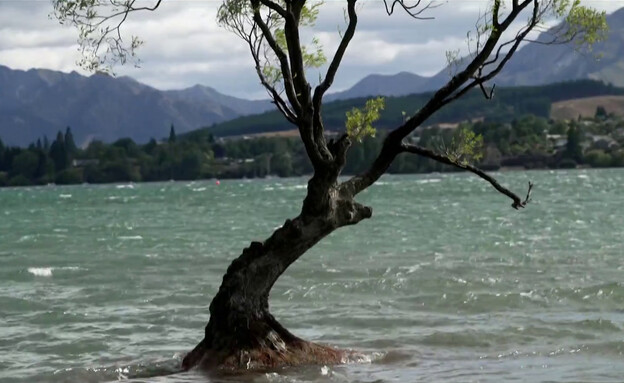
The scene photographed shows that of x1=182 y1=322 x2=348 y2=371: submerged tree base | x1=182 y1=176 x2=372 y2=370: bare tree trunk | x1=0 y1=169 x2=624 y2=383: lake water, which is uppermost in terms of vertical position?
x1=182 y1=176 x2=372 y2=370: bare tree trunk

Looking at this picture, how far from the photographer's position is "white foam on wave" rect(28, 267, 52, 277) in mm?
34125

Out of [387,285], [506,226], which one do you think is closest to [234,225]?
[506,226]

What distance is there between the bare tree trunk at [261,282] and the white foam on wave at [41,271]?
19512mm

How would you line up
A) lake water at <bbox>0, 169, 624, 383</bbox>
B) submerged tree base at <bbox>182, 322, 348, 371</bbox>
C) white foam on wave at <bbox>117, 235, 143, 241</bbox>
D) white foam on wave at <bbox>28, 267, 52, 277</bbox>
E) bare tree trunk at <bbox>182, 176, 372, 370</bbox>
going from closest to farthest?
bare tree trunk at <bbox>182, 176, 372, 370</bbox>
submerged tree base at <bbox>182, 322, 348, 371</bbox>
lake water at <bbox>0, 169, 624, 383</bbox>
white foam on wave at <bbox>28, 267, 52, 277</bbox>
white foam on wave at <bbox>117, 235, 143, 241</bbox>

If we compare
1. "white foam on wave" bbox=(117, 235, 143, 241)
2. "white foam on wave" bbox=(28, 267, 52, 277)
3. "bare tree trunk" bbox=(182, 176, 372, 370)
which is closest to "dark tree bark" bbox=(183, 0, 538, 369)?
"bare tree trunk" bbox=(182, 176, 372, 370)

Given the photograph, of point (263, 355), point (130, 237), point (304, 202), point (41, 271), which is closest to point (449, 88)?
point (304, 202)

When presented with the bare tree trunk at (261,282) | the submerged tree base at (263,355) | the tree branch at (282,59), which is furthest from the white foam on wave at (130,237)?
the tree branch at (282,59)

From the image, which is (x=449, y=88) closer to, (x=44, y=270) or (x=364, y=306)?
(x=364, y=306)

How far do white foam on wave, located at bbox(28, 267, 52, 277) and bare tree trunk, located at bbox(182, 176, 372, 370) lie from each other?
19512mm

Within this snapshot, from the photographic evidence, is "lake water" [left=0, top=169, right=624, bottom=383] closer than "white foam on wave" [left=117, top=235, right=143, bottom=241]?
Yes

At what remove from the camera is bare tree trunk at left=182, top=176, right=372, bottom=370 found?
15281 millimetres

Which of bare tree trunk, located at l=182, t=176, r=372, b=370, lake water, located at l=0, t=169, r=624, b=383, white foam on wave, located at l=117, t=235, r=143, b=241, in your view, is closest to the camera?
bare tree trunk, located at l=182, t=176, r=372, b=370

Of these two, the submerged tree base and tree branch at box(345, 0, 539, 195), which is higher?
tree branch at box(345, 0, 539, 195)

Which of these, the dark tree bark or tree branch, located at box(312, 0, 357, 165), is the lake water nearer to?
the dark tree bark
